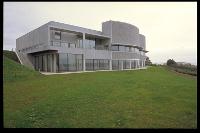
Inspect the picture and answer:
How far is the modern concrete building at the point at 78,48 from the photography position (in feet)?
114

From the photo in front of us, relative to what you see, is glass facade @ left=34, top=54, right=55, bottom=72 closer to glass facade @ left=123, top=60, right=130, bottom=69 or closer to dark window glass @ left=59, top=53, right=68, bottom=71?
dark window glass @ left=59, top=53, right=68, bottom=71

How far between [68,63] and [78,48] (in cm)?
367

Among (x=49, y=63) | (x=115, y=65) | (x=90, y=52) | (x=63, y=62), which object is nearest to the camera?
(x=63, y=62)

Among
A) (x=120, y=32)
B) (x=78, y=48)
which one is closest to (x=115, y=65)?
(x=120, y=32)

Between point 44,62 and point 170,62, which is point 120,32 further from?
point 170,62

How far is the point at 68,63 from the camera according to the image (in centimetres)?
3572

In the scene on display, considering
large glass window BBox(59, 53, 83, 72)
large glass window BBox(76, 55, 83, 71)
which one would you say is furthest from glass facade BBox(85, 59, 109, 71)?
large glass window BBox(59, 53, 83, 72)

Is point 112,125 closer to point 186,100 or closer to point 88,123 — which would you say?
point 88,123

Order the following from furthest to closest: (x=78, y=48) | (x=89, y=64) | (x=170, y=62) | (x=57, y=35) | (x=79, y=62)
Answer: (x=170, y=62), (x=89, y=64), (x=79, y=62), (x=57, y=35), (x=78, y=48)

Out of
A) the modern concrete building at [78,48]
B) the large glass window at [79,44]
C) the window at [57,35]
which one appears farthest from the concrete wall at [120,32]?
the window at [57,35]

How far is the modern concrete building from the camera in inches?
Result: 1366

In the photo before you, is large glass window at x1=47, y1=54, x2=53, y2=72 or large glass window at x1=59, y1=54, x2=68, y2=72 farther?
large glass window at x1=47, y1=54, x2=53, y2=72

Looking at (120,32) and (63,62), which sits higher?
(120,32)

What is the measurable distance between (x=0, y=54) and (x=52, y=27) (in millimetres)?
30532
